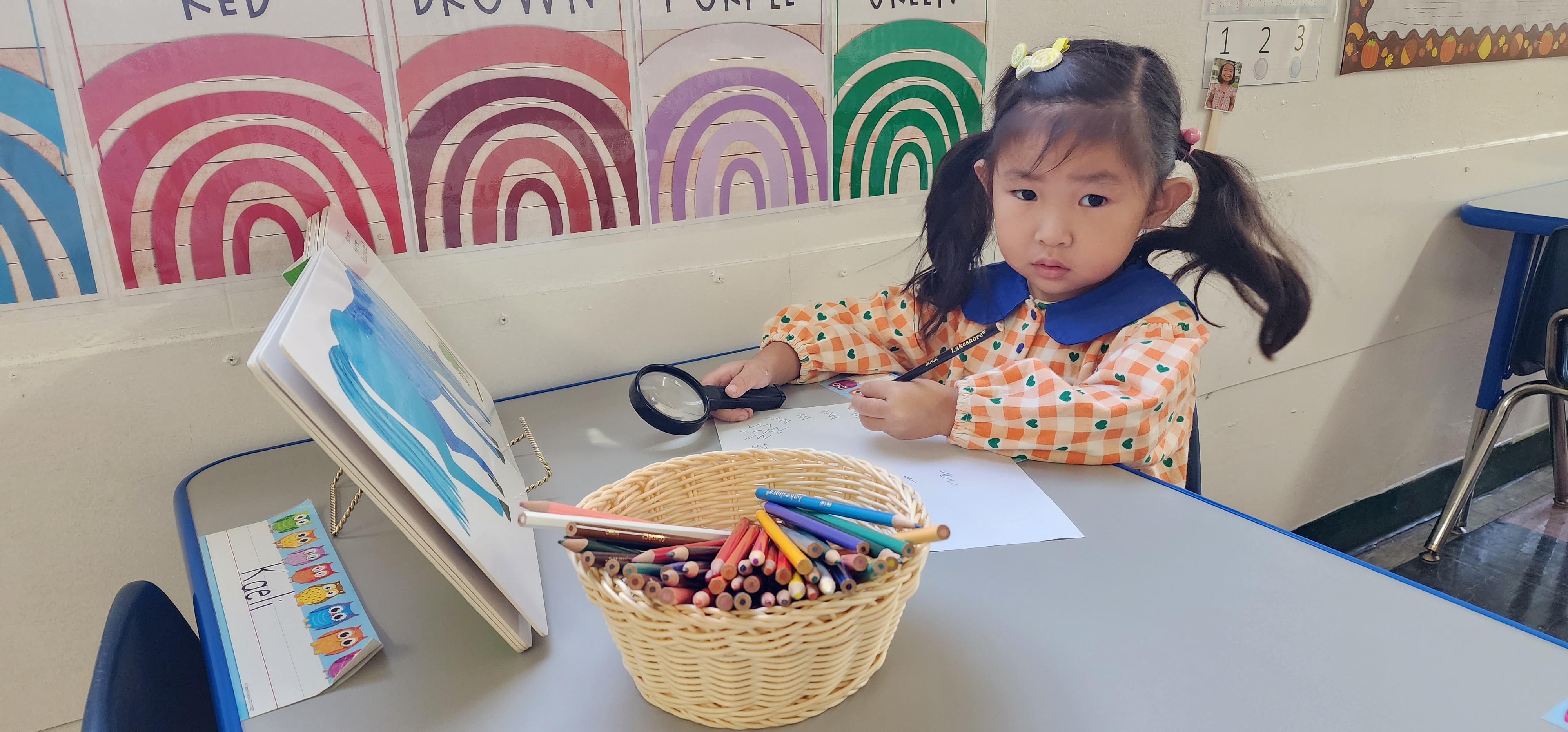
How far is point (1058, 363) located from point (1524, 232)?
1.49 meters

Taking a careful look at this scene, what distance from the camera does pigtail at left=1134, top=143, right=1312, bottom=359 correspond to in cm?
99

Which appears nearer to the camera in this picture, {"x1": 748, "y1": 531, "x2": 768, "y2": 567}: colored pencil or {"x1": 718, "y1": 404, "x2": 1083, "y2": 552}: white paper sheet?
{"x1": 748, "y1": 531, "x2": 768, "y2": 567}: colored pencil


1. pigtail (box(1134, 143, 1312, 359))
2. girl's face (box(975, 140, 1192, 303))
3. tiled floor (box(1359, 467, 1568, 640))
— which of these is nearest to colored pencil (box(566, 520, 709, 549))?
girl's face (box(975, 140, 1192, 303))

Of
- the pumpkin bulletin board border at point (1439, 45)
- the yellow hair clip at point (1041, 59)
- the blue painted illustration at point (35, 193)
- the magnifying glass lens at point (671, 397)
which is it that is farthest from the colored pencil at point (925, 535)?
the pumpkin bulletin board border at point (1439, 45)

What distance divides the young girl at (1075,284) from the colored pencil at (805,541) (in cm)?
34

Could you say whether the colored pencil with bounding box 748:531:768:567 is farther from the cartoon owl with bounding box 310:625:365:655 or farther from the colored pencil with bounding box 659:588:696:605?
the cartoon owl with bounding box 310:625:365:655

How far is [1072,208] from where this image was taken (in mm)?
904

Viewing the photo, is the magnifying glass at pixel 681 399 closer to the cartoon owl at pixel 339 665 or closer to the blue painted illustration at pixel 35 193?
the cartoon owl at pixel 339 665

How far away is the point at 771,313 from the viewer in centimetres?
124

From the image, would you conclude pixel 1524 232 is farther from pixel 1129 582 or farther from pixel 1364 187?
pixel 1129 582

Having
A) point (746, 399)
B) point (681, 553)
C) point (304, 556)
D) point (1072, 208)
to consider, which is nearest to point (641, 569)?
point (681, 553)

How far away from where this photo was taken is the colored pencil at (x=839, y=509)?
0.53 metres

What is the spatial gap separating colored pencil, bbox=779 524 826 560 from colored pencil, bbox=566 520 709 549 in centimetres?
5

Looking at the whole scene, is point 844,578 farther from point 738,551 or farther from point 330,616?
point 330,616
